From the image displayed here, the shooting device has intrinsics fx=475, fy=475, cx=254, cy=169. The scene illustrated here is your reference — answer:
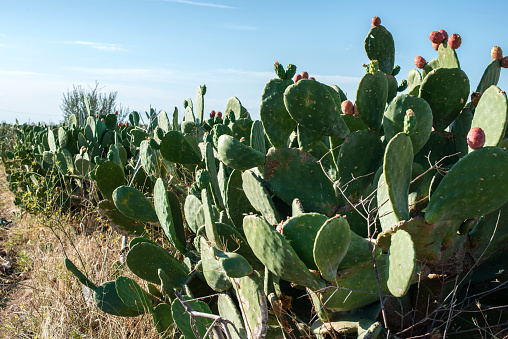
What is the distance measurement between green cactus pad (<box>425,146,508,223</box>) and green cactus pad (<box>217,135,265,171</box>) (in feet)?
2.17

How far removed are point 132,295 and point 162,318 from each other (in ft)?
0.58

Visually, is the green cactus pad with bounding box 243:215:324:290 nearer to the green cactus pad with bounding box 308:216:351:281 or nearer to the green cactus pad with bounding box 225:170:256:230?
the green cactus pad with bounding box 308:216:351:281

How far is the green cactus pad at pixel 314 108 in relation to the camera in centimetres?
183

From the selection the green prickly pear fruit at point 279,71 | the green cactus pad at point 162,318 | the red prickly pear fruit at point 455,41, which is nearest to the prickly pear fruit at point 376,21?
the red prickly pear fruit at point 455,41

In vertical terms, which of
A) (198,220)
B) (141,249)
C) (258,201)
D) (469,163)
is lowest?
(141,249)

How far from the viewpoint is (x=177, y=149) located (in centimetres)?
256

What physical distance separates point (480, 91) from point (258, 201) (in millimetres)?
1174

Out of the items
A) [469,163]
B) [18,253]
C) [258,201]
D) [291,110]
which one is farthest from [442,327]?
[18,253]

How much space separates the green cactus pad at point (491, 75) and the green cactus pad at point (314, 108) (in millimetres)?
761

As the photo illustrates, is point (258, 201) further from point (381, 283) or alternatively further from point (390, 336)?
point (390, 336)

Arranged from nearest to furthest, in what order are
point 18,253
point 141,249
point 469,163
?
point 469,163 → point 141,249 → point 18,253

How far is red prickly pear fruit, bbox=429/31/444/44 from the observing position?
2.20 metres

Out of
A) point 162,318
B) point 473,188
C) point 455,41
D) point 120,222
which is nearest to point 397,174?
point 473,188

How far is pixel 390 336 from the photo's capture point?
5.61ft
